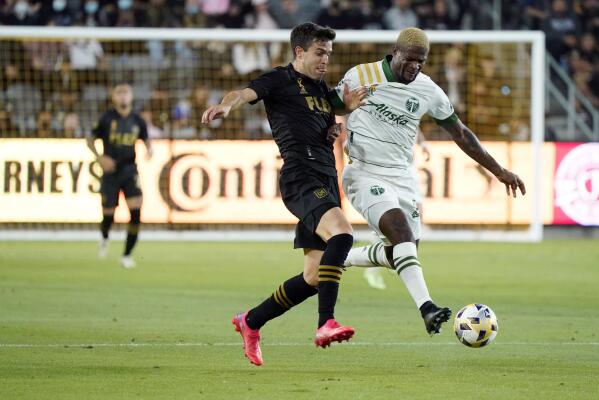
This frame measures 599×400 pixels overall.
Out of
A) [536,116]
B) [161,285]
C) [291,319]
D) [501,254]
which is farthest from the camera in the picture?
[536,116]

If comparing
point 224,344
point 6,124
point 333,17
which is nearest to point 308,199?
point 224,344

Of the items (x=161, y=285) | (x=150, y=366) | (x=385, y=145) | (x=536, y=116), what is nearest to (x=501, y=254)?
(x=536, y=116)

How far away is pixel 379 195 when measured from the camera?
827cm

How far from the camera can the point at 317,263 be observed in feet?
25.1

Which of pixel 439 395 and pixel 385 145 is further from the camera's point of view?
pixel 385 145

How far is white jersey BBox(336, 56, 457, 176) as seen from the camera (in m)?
8.52

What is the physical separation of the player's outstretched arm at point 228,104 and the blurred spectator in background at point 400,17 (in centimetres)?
1680

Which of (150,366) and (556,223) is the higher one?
(150,366)

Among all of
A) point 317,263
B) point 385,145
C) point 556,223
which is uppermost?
point 385,145

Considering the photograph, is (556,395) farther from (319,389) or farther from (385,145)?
(385,145)

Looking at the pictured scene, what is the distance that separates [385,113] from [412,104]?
0.19 meters

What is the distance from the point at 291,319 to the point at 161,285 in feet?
10.8

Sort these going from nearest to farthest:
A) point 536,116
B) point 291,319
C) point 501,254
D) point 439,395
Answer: point 439,395 → point 291,319 → point 501,254 → point 536,116

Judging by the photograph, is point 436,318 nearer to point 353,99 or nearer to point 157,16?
point 353,99
